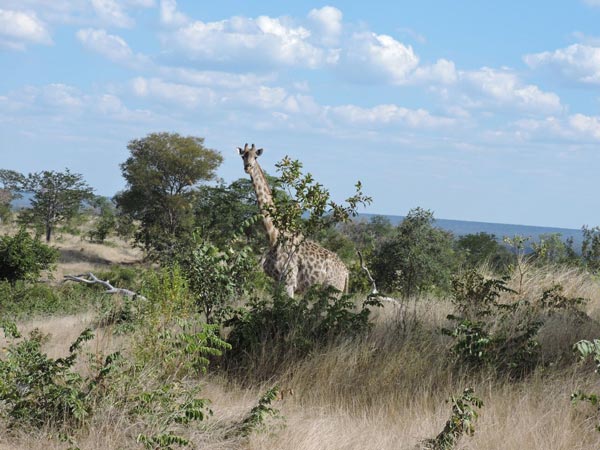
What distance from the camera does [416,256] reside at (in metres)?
20.5

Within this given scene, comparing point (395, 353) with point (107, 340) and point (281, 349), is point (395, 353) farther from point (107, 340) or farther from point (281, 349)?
point (107, 340)

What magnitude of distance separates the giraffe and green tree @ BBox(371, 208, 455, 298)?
8010 mm

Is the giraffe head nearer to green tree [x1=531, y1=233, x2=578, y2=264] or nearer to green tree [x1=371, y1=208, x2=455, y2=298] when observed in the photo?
green tree [x1=531, y1=233, x2=578, y2=264]

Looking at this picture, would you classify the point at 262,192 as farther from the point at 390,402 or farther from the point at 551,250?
the point at 551,250

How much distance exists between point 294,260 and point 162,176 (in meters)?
36.1

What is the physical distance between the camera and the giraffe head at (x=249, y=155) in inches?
482

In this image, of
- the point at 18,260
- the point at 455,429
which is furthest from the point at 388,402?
the point at 18,260

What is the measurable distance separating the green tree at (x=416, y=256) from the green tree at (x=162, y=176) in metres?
25.3

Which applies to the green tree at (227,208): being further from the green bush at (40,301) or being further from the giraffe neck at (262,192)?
the giraffe neck at (262,192)

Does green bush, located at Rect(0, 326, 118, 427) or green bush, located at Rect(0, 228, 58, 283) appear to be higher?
green bush, located at Rect(0, 326, 118, 427)

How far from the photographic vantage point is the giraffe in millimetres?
11227

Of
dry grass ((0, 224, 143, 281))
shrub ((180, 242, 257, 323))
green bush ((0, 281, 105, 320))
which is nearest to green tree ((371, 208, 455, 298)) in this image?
green bush ((0, 281, 105, 320))

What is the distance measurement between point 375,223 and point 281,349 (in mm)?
52695

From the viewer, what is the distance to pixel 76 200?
53.1 metres
